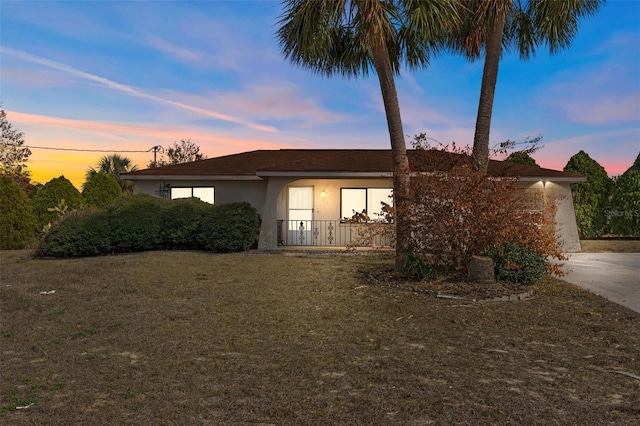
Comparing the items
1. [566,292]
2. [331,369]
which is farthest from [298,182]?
[331,369]

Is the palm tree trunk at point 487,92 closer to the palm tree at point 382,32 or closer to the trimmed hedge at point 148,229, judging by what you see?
the palm tree at point 382,32

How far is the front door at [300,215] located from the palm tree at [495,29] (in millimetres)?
7978

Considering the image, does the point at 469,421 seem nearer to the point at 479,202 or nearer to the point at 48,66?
the point at 479,202

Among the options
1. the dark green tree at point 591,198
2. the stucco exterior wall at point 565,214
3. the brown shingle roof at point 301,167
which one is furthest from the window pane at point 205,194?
the dark green tree at point 591,198

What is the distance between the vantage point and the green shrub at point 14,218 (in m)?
17.7

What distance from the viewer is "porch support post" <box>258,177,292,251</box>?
1523 cm

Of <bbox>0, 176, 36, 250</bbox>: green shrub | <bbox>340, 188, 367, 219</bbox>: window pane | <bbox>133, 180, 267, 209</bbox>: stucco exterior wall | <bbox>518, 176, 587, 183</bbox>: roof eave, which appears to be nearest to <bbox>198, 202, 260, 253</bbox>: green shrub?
<bbox>133, 180, 267, 209</bbox>: stucco exterior wall

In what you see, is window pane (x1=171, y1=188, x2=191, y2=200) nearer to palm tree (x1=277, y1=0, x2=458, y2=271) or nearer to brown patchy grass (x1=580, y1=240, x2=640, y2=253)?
palm tree (x1=277, y1=0, x2=458, y2=271)

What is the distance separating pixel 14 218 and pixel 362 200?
14503 mm

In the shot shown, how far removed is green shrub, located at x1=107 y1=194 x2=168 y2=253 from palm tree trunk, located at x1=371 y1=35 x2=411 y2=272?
29.8 ft

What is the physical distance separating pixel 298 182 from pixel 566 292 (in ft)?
36.0

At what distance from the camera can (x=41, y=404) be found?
3.70 metres

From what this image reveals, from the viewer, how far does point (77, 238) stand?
14180 millimetres

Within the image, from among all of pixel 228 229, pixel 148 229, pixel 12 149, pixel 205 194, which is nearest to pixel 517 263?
pixel 228 229
